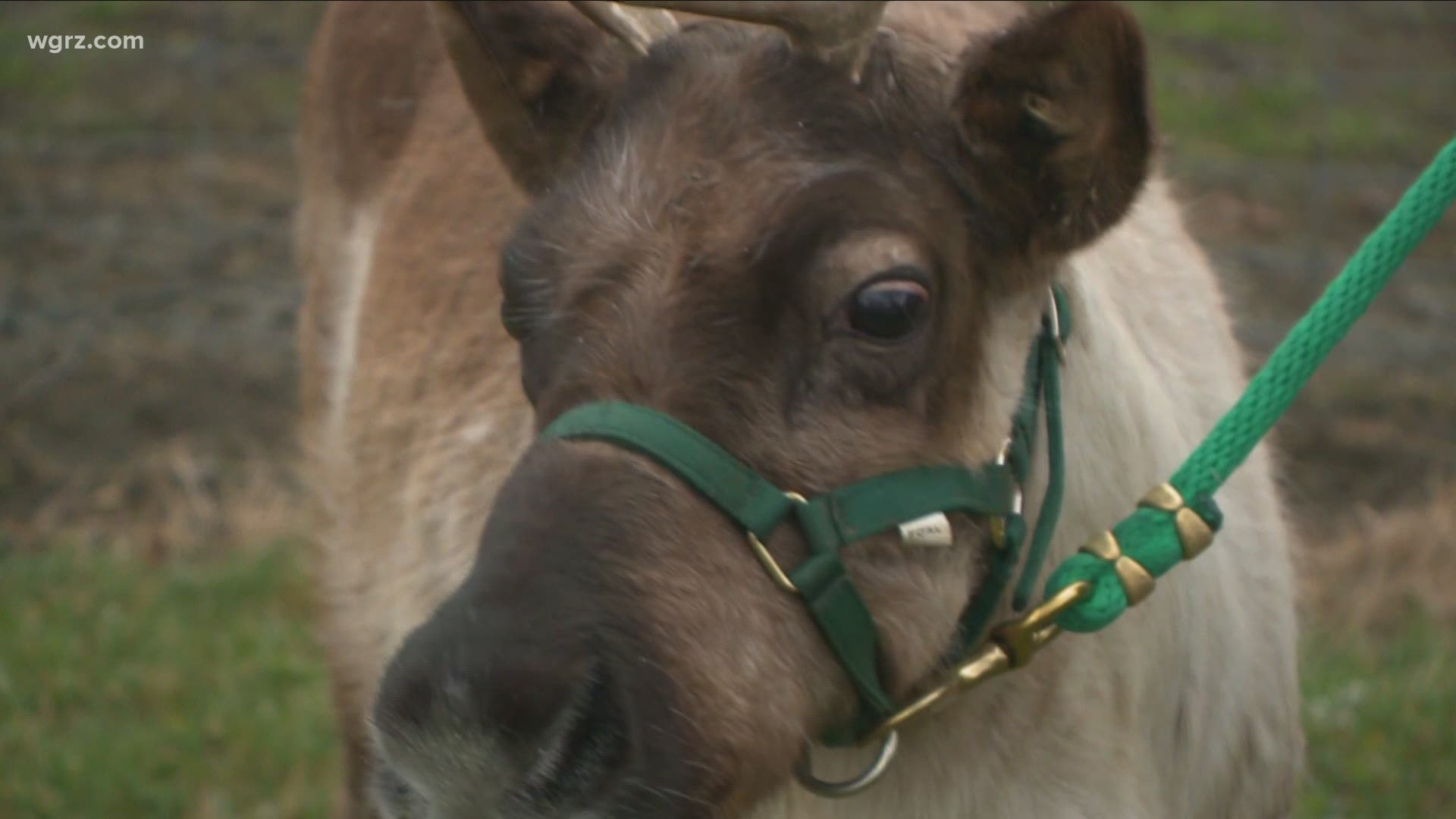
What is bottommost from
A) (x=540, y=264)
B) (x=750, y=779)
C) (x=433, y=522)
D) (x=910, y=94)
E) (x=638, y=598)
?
(x=433, y=522)

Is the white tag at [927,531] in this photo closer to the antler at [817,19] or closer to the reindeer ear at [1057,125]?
the reindeer ear at [1057,125]

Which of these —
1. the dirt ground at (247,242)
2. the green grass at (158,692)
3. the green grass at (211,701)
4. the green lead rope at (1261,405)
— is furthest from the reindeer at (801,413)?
the dirt ground at (247,242)

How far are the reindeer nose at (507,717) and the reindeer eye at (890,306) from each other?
58 cm

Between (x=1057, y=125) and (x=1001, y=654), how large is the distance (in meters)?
0.79

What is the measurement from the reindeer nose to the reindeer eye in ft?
1.91

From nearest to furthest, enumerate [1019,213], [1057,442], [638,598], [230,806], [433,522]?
[638,598] → [1019,213] → [1057,442] → [433,522] → [230,806]

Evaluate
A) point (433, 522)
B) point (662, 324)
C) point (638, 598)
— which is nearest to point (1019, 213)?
point (662, 324)

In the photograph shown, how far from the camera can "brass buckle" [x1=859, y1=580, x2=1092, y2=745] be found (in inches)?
101

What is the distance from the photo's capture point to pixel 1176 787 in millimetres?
3074

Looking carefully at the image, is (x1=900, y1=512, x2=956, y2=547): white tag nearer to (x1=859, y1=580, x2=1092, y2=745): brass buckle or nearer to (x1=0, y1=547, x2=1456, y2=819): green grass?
(x1=859, y1=580, x2=1092, y2=745): brass buckle

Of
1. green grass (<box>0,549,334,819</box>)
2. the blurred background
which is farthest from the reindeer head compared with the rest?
green grass (<box>0,549,334,819</box>)

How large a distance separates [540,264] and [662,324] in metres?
0.26

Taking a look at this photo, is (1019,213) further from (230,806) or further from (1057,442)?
(230,806)

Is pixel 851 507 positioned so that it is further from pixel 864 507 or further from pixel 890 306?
pixel 890 306
